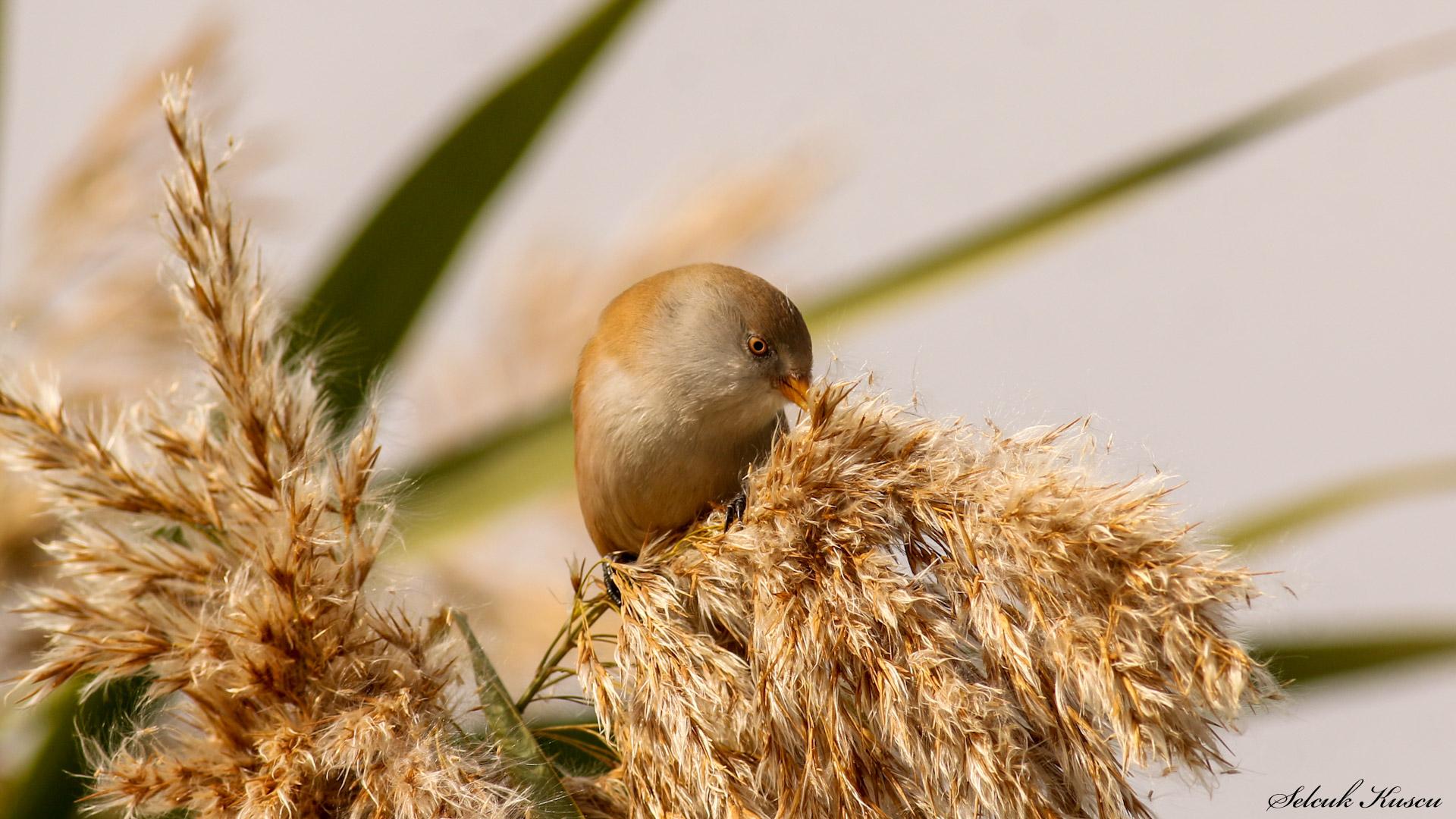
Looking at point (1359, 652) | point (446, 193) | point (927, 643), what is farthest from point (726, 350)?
point (1359, 652)

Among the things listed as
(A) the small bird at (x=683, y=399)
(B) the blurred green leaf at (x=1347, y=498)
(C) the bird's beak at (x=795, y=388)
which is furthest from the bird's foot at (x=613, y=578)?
(B) the blurred green leaf at (x=1347, y=498)

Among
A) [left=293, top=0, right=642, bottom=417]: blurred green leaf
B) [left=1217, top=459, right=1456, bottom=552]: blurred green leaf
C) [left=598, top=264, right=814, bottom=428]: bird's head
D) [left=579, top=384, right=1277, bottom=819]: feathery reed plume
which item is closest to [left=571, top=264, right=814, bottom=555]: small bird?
[left=598, top=264, right=814, bottom=428]: bird's head

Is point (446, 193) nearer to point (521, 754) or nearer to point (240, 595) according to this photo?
point (240, 595)

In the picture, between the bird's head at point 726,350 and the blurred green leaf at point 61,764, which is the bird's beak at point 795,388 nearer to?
the bird's head at point 726,350

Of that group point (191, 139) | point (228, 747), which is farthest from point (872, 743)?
point (191, 139)

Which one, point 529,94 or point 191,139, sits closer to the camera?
point 191,139

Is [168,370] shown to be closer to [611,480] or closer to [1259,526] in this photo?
[611,480]
